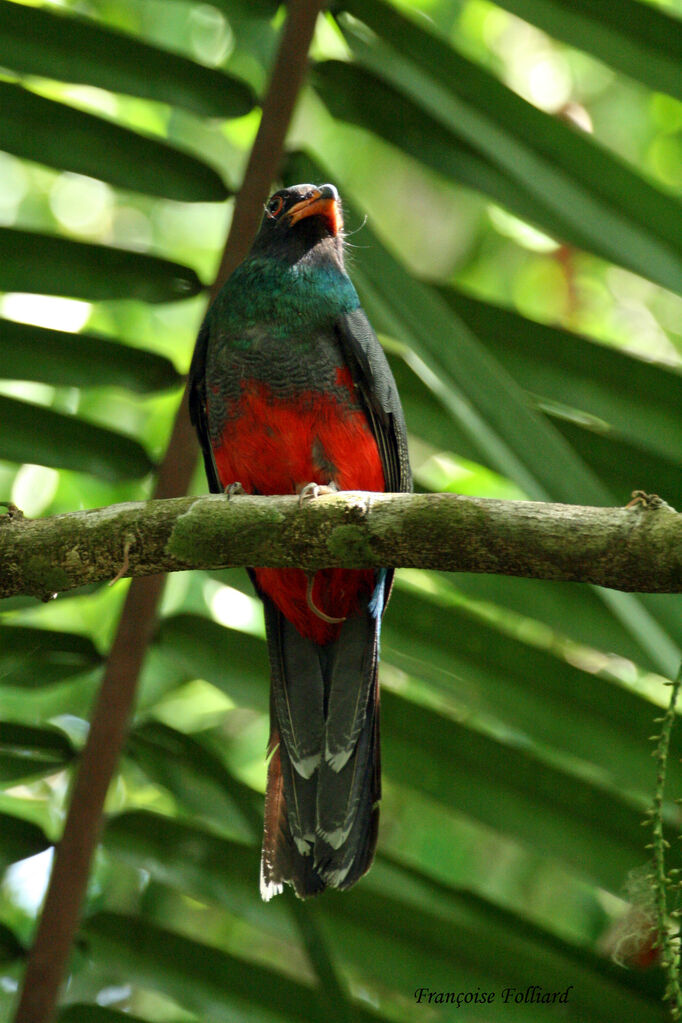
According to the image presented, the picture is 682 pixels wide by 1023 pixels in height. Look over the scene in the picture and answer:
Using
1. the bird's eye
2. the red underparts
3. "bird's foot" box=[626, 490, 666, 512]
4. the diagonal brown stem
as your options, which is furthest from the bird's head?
"bird's foot" box=[626, 490, 666, 512]

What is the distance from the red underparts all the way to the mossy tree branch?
784 millimetres

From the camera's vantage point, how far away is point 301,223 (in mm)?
3990

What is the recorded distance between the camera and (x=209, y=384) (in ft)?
12.1

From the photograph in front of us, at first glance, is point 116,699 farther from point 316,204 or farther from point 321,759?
point 316,204

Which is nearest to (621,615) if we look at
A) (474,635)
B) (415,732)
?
(474,635)

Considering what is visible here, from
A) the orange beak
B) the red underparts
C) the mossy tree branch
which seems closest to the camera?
the mossy tree branch

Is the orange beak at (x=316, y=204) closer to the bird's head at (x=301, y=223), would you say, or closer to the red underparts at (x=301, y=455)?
the bird's head at (x=301, y=223)

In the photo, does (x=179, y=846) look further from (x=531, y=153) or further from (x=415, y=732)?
(x=531, y=153)

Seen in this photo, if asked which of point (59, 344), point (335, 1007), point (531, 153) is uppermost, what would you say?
point (531, 153)

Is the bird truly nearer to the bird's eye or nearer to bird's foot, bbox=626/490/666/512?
the bird's eye

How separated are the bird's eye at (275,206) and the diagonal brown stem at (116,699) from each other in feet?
1.18

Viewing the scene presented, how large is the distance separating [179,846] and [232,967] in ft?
1.26

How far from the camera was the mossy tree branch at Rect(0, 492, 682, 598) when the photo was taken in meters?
2.36

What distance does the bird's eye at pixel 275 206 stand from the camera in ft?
12.3
